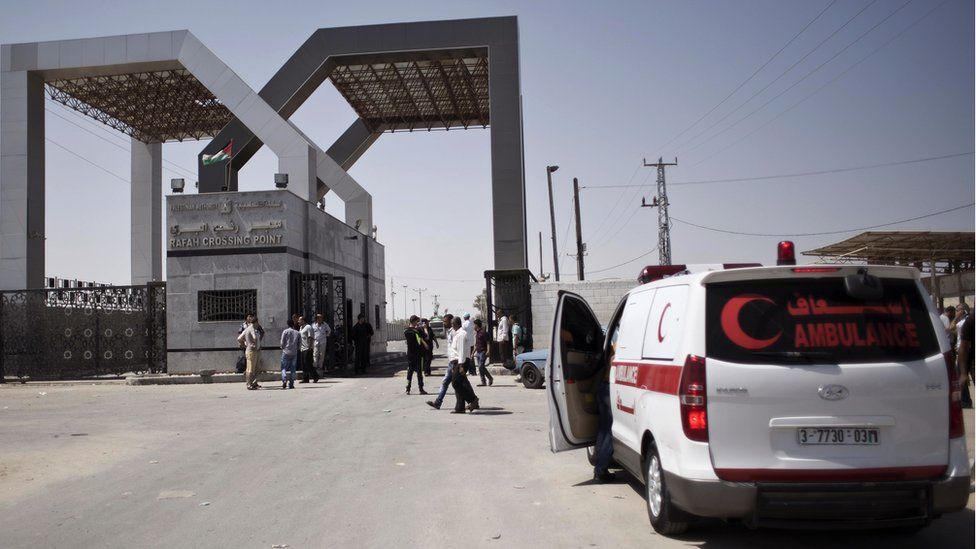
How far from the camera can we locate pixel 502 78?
97.1ft

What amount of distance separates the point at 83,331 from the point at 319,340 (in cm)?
786

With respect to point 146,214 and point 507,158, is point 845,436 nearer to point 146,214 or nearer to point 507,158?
point 507,158

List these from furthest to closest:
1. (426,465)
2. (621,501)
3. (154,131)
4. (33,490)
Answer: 1. (154,131)
2. (426,465)
3. (33,490)
4. (621,501)

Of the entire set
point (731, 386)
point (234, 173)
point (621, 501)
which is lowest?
point (621, 501)

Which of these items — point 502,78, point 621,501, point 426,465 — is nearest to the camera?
point 621,501

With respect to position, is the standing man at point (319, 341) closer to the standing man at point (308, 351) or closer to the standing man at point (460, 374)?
the standing man at point (308, 351)

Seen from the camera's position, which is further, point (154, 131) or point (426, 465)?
point (154, 131)

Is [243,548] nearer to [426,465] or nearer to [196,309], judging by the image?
[426,465]

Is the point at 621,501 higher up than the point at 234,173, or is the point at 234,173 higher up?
the point at 234,173

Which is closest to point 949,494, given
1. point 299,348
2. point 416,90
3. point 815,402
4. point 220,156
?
point 815,402

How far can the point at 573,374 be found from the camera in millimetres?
7895

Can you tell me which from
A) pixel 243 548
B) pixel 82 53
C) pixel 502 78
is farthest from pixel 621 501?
pixel 82 53

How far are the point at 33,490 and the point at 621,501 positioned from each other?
5976mm

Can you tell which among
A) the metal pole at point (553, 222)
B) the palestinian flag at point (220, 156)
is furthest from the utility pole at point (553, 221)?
the palestinian flag at point (220, 156)
